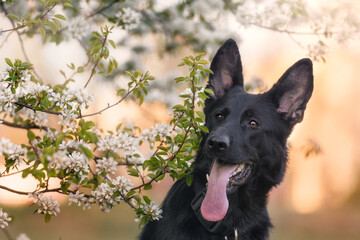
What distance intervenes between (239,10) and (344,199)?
8.88 metres

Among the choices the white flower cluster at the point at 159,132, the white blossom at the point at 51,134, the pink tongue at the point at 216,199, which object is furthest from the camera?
the white flower cluster at the point at 159,132

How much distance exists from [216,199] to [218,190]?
6cm

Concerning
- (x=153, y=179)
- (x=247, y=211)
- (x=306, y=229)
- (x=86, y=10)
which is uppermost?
(x=86, y=10)

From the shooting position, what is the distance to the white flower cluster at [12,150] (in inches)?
113

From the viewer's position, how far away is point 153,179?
11.9 feet

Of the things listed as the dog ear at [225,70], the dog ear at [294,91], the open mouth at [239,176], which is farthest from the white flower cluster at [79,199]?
the dog ear at [294,91]

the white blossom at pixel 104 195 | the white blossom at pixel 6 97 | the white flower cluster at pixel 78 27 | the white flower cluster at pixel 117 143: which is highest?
the white flower cluster at pixel 78 27

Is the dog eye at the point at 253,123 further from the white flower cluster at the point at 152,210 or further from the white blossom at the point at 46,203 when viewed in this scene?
the white blossom at the point at 46,203

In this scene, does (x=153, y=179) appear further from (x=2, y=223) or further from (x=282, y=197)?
(x=282, y=197)

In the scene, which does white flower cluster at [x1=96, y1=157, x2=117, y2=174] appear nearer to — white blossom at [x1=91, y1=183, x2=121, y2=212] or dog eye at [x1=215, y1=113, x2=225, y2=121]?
white blossom at [x1=91, y1=183, x2=121, y2=212]

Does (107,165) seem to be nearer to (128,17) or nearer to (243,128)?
(243,128)

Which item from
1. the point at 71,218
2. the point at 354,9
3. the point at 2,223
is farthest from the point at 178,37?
the point at 71,218

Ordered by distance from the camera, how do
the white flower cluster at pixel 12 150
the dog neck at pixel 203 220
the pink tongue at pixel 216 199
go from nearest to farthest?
the white flower cluster at pixel 12 150 < the pink tongue at pixel 216 199 < the dog neck at pixel 203 220

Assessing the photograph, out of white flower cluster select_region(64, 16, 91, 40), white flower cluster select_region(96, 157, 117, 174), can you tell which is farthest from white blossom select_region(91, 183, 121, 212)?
white flower cluster select_region(64, 16, 91, 40)
